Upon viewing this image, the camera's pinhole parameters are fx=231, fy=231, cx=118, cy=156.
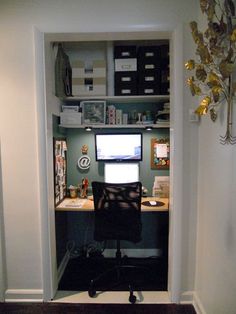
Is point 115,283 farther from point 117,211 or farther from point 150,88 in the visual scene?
point 150,88

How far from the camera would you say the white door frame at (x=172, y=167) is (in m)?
1.92

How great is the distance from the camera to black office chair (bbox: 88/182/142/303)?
7.25ft

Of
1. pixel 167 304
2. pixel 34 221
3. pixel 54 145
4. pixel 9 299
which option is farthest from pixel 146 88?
pixel 9 299

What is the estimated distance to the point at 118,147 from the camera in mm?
2816

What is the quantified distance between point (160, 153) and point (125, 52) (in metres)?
1.22

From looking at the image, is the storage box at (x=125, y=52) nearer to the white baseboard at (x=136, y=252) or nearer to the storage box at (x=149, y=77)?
the storage box at (x=149, y=77)

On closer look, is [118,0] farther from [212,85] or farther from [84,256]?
[84,256]

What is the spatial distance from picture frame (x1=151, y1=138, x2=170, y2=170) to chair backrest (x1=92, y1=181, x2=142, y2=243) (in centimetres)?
76

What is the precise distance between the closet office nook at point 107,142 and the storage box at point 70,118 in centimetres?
1

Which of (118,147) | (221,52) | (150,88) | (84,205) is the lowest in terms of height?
(84,205)

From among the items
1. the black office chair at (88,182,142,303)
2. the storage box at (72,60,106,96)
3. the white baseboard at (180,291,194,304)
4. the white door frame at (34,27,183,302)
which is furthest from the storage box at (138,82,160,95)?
the white baseboard at (180,291,194,304)

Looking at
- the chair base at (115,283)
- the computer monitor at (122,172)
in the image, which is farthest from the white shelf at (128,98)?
the chair base at (115,283)

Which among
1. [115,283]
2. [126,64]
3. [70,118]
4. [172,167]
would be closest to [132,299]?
[115,283]

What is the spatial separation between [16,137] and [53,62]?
88cm
